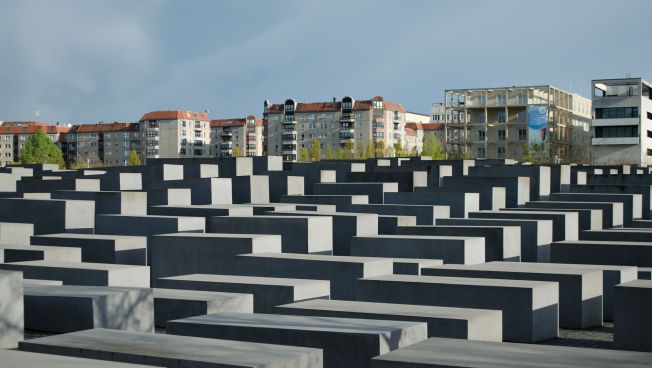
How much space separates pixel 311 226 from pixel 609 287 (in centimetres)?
613

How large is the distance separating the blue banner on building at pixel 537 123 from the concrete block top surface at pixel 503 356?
7702 centimetres

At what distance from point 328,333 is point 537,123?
76.7m

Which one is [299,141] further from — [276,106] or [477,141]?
[477,141]

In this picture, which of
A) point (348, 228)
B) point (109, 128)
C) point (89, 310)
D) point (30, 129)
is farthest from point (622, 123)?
point (30, 129)

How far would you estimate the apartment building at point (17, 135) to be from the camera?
135 metres

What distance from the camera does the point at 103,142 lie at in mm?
134625

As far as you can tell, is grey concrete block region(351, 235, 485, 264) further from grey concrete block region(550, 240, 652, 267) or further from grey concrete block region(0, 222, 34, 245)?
grey concrete block region(0, 222, 34, 245)

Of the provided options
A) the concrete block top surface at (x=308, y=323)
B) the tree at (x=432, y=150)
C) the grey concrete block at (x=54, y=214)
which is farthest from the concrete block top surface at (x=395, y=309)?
the tree at (x=432, y=150)

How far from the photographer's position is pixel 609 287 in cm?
1459

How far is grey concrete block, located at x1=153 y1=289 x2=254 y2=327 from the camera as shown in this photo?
36.0ft

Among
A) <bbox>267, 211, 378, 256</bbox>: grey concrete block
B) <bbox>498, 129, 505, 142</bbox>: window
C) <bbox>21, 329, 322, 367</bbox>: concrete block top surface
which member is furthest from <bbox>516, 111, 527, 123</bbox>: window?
<bbox>21, 329, 322, 367</bbox>: concrete block top surface

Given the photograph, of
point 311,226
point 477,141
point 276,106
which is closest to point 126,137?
point 276,106

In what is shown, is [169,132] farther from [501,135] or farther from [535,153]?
[535,153]

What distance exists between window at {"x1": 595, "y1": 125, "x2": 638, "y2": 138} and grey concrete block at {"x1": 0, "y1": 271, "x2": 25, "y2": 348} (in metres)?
73.9
